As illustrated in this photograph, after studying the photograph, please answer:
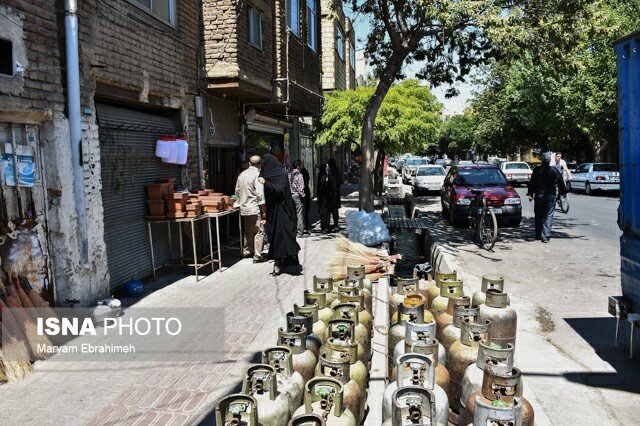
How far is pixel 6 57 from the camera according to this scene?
5309mm

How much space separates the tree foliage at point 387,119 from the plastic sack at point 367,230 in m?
9.37

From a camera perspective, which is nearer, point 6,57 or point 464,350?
point 464,350

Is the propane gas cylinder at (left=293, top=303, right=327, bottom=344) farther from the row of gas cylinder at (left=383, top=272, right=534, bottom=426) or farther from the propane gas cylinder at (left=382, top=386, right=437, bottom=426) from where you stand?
the propane gas cylinder at (left=382, top=386, right=437, bottom=426)

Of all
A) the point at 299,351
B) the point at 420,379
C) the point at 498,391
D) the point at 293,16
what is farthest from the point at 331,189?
the point at 498,391

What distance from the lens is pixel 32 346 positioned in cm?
520

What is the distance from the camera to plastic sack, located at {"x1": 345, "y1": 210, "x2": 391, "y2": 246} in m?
9.92

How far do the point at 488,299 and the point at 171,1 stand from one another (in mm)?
7446

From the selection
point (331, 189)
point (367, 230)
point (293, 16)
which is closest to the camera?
point (367, 230)

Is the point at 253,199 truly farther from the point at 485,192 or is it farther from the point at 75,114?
the point at 485,192

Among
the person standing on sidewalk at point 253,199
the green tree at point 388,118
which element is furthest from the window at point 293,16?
the person standing on sidewalk at point 253,199

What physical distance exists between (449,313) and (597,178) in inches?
901

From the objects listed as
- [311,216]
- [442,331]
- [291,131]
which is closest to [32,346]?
[442,331]

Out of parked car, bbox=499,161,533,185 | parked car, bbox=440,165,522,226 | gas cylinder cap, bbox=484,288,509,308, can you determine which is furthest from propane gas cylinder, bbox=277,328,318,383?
parked car, bbox=499,161,533,185

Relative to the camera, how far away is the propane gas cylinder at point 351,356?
3.42 metres
